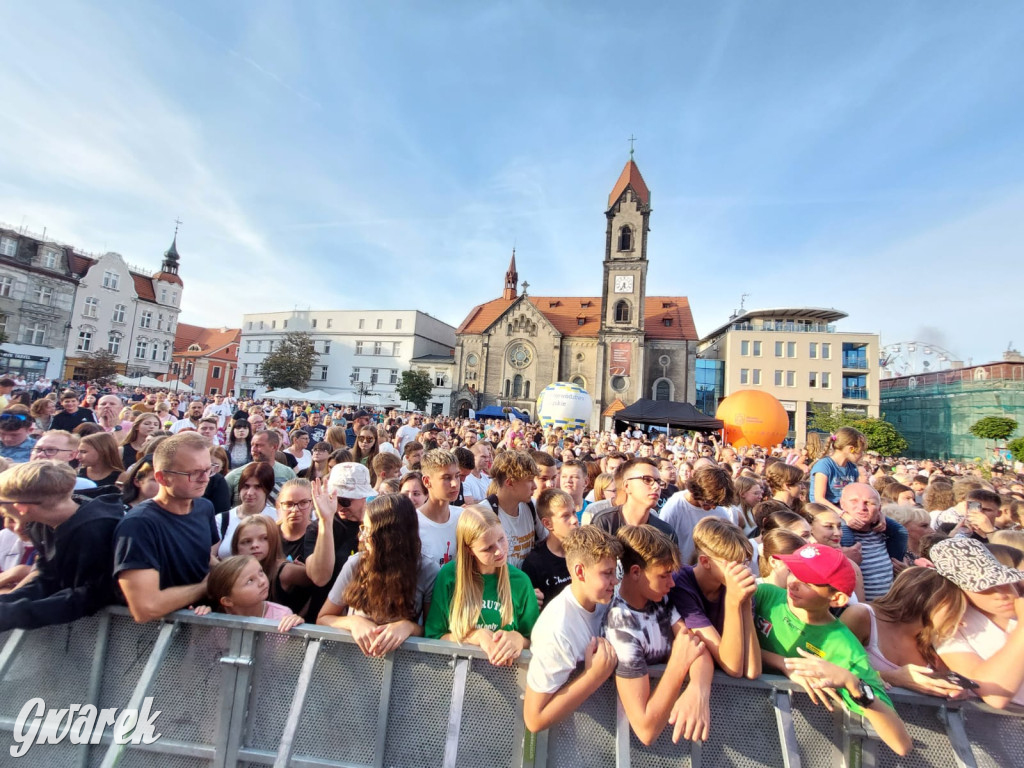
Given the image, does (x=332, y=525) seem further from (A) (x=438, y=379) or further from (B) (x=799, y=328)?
(B) (x=799, y=328)

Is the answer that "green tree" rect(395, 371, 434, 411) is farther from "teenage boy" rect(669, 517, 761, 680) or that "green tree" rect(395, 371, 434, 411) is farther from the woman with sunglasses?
"teenage boy" rect(669, 517, 761, 680)

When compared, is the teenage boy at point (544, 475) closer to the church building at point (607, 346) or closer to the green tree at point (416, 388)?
the church building at point (607, 346)

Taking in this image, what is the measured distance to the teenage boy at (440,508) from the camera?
130 inches

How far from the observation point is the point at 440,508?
347 cm

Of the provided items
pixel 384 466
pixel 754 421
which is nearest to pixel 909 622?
pixel 384 466

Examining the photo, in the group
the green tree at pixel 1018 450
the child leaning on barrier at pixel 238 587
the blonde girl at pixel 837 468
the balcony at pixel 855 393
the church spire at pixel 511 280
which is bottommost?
the child leaning on barrier at pixel 238 587

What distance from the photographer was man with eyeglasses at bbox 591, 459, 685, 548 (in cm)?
344

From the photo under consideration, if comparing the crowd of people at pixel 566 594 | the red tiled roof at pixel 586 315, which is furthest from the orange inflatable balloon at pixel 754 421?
the red tiled roof at pixel 586 315

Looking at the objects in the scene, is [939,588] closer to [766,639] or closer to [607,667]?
[766,639]

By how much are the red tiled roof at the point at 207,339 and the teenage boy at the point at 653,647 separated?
71588 millimetres

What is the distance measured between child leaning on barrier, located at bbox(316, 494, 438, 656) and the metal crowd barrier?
13cm

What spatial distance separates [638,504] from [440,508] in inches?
60.7

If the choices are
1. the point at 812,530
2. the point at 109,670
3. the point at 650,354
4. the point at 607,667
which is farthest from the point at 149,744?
the point at 650,354

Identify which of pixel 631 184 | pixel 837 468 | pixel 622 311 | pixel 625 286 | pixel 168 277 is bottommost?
pixel 837 468
